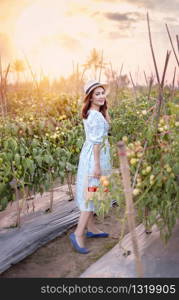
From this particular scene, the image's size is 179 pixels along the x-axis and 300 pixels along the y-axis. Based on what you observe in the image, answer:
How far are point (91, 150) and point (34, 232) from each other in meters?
0.72

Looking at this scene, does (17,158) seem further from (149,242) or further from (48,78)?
(48,78)

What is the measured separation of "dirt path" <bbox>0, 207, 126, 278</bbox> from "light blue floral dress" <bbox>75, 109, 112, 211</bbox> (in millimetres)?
260

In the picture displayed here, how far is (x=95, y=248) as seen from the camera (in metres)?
2.78

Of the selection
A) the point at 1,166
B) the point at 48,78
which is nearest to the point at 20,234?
the point at 1,166

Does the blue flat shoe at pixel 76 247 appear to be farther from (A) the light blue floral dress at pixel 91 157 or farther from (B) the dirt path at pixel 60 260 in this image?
(A) the light blue floral dress at pixel 91 157

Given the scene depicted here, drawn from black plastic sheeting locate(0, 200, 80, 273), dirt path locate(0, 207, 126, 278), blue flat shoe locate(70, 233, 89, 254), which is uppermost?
black plastic sheeting locate(0, 200, 80, 273)

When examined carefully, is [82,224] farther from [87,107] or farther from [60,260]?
[87,107]

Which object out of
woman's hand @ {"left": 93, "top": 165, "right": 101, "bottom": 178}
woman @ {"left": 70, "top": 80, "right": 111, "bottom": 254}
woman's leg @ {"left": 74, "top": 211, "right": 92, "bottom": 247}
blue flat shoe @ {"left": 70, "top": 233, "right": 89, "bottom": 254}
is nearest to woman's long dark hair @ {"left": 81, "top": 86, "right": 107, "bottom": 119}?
woman @ {"left": 70, "top": 80, "right": 111, "bottom": 254}

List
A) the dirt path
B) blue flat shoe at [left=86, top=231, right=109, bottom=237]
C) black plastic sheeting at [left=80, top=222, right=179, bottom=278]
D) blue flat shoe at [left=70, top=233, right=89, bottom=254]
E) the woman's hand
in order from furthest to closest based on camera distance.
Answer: blue flat shoe at [left=86, top=231, right=109, bottom=237] < blue flat shoe at [left=70, top=233, right=89, bottom=254] < the woman's hand < the dirt path < black plastic sheeting at [left=80, top=222, right=179, bottom=278]

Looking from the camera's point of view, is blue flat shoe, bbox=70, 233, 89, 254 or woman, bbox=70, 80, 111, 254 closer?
woman, bbox=70, 80, 111, 254

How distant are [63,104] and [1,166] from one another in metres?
1.33

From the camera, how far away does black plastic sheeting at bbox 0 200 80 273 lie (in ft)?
8.16

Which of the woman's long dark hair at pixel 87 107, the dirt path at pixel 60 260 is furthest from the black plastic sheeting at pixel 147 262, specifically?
the woman's long dark hair at pixel 87 107

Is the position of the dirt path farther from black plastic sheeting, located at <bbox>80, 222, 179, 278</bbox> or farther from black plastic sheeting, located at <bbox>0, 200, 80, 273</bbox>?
black plastic sheeting, located at <bbox>80, 222, 179, 278</bbox>
